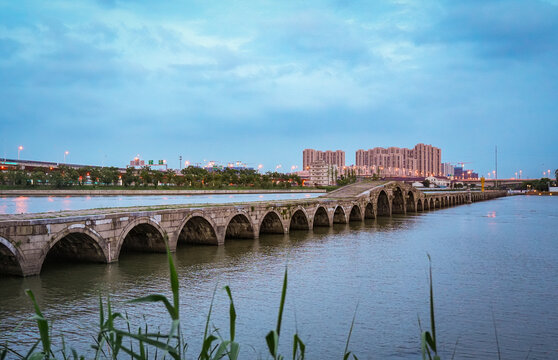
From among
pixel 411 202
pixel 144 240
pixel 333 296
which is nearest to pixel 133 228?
pixel 144 240

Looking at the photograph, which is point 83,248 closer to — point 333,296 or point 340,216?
point 333,296

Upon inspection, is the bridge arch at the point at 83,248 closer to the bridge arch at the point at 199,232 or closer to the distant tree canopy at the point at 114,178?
the bridge arch at the point at 199,232

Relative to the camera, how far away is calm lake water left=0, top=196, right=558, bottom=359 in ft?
43.6

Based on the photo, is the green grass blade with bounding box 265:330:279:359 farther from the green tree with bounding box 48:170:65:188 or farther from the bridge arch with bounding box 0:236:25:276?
the green tree with bounding box 48:170:65:188

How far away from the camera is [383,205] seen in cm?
6594

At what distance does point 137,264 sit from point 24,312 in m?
8.34

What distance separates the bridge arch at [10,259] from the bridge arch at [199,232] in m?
12.0

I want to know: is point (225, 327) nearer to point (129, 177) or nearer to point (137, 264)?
point (137, 264)

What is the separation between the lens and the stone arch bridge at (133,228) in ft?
58.2

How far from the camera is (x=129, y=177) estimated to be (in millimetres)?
110750

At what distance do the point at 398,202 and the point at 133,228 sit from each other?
2093 inches

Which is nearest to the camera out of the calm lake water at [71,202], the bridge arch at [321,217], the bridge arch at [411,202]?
the bridge arch at [321,217]

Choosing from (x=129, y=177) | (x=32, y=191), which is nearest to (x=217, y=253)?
(x=32, y=191)

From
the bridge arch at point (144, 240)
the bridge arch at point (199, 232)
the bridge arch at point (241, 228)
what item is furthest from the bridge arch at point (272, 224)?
the bridge arch at point (144, 240)
